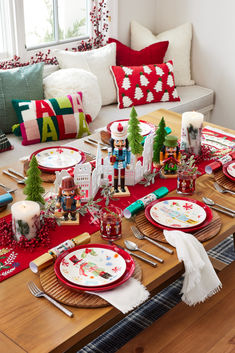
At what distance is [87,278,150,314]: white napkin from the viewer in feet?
4.60

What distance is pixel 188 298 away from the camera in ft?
5.42

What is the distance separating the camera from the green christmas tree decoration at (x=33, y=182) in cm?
175

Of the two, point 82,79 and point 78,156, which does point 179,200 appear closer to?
point 78,156

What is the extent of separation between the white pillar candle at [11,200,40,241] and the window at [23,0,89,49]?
225 centimetres

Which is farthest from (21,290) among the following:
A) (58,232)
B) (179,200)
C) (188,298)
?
(179,200)

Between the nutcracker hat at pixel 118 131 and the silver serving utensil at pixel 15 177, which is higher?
the nutcracker hat at pixel 118 131

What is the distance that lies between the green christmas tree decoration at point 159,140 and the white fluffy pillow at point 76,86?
1205mm

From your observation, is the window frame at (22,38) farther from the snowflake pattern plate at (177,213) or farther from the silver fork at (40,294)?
the silver fork at (40,294)

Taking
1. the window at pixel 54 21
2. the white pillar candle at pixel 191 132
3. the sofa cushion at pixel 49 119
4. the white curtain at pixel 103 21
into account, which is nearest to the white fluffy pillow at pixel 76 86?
the sofa cushion at pixel 49 119

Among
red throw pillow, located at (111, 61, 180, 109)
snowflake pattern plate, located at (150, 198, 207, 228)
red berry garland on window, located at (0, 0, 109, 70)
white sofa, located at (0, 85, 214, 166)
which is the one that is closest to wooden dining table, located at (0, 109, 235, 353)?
snowflake pattern plate, located at (150, 198, 207, 228)

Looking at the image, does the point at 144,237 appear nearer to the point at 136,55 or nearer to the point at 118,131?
the point at 118,131

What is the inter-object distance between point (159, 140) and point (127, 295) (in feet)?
3.04

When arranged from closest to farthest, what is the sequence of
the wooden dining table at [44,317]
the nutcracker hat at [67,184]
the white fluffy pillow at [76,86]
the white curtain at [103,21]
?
1. the wooden dining table at [44,317]
2. the nutcracker hat at [67,184]
3. the white fluffy pillow at [76,86]
4. the white curtain at [103,21]

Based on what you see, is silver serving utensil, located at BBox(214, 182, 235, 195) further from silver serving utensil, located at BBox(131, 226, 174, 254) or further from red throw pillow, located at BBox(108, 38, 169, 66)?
red throw pillow, located at BBox(108, 38, 169, 66)
